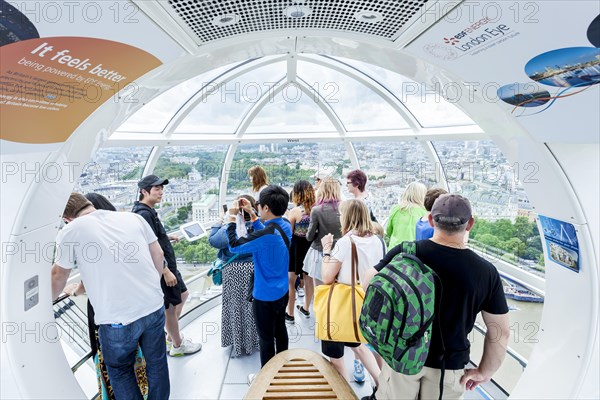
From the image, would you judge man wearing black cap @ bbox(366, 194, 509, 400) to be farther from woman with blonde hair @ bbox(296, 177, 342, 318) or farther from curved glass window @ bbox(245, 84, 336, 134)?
curved glass window @ bbox(245, 84, 336, 134)

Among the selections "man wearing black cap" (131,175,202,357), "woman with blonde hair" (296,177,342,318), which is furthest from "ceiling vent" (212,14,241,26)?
"woman with blonde hair" (296,177,342,318)

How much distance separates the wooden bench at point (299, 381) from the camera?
1996 mm

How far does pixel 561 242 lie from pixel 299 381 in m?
2.10

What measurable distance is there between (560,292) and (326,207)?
208 cm

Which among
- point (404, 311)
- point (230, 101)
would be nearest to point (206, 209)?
point (230, 101)

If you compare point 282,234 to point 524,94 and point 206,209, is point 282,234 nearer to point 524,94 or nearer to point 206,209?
A: point 524,94

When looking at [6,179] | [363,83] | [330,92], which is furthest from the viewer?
[330,92]

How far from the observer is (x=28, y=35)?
108cm

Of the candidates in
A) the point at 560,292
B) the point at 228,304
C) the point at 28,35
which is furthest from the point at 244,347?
the point at 28,35

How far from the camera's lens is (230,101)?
505 centimetres

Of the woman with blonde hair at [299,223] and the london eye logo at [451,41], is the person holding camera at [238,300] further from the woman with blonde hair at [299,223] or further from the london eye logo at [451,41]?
the london eye logo at [451,41]

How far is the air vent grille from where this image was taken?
1361 mm

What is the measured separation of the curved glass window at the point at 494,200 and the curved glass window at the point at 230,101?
313 centimetres

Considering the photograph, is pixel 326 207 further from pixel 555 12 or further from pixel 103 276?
pixel 555 12
